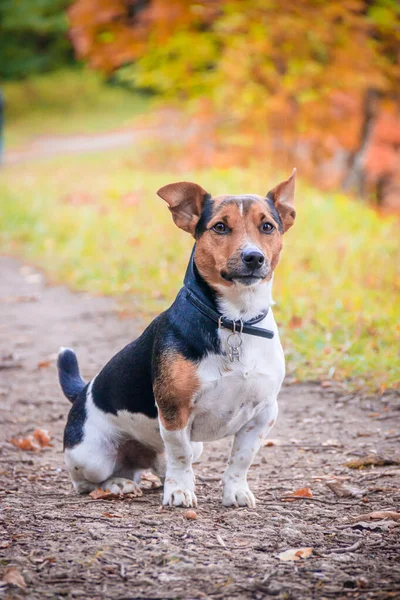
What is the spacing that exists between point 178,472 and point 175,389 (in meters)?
0.46

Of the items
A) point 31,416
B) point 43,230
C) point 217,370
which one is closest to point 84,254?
point 43,230

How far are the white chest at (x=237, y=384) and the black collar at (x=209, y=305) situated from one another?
32 mm

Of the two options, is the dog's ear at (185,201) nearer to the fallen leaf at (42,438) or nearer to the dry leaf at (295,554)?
the dry leaf at (295,554)

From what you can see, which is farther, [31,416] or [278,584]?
[31,416]

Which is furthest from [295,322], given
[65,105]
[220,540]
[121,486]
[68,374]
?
[65,105]

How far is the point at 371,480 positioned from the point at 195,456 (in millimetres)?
909

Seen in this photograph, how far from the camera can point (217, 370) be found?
3539mm

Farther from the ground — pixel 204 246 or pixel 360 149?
pixel 204 246

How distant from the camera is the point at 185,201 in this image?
3.89m

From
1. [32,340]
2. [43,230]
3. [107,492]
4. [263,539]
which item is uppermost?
[263,539]

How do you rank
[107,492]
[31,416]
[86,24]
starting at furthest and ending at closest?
[86,24], [31,416], [107,492]

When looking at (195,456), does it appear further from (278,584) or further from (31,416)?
(31,416)

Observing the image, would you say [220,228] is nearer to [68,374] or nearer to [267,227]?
[267,227]

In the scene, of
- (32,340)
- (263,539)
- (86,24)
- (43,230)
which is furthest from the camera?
(86,24)
